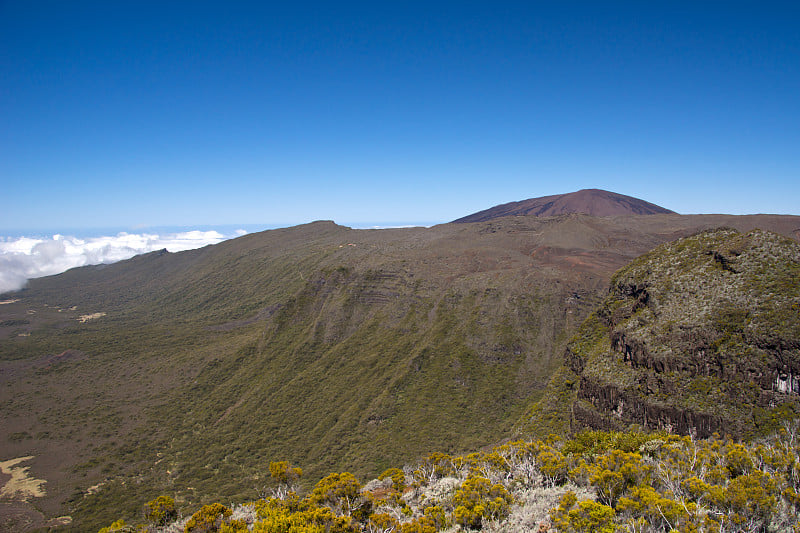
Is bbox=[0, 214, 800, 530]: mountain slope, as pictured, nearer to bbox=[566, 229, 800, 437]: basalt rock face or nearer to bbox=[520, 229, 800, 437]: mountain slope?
bbox=[520, 229, 800, 437]: mountain slope

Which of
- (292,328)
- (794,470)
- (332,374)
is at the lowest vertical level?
(332,374)

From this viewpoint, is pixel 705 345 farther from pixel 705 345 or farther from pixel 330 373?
pixel 330 373

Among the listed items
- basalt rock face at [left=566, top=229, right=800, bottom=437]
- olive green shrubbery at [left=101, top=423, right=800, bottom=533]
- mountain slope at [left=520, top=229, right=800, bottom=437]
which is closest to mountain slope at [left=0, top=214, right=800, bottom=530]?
mountain slope at [left=520, top=229, right=800, bottom=437]

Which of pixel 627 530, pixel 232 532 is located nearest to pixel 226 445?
pixel 232 532

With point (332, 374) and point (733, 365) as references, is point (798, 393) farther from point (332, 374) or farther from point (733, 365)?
point (332, 374)

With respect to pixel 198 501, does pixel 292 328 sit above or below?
above

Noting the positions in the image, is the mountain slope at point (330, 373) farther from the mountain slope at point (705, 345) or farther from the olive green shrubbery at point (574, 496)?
the olive green shrubbery at point (574, 496)
